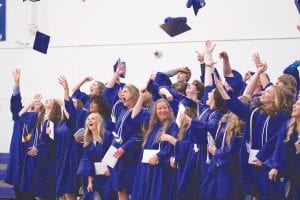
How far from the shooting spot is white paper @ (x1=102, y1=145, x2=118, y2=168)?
770cm

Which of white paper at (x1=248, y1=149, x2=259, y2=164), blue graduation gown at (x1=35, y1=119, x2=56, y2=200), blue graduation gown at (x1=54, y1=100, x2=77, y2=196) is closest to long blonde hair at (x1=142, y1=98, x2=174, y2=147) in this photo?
white paper at (x1=248, y1=149, x2=259, y2=164)

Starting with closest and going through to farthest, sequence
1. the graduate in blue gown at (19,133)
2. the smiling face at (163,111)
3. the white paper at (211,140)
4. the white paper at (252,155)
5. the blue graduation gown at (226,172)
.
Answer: the white paper at (252,155)
the blue graduation gown at (226,172)
the white paper at (211,140)
the smiling face at (163,111)
the graduate in blue gown at (19,133)

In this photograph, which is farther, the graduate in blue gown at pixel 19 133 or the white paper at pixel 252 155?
the graduate in blue gown at pixel 19 133

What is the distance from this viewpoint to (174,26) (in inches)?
327

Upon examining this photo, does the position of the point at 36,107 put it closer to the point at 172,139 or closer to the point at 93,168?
the point at 93,168

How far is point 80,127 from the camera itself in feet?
28.6

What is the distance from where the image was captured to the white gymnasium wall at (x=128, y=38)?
9625mm

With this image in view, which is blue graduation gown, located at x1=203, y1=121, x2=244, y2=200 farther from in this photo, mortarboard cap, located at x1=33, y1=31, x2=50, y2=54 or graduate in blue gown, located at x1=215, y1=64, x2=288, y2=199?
mortarboard cap, located at x1=33, y1=31, x2=50, y2=54

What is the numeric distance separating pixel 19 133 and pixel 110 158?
2471 millimetres

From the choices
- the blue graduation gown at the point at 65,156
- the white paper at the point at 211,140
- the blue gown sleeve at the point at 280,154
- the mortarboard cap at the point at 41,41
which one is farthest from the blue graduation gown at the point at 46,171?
the blue gown sleeve at the point at 280,154

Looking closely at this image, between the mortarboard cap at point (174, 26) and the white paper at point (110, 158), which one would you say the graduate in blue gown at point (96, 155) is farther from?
the mortarboard cap at point (174, 26)

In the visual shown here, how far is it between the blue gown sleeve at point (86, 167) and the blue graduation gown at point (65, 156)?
2.24 feet

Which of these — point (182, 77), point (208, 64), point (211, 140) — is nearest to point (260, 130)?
point (211, 140)

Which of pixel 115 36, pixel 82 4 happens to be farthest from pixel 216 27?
pixel 82 4
